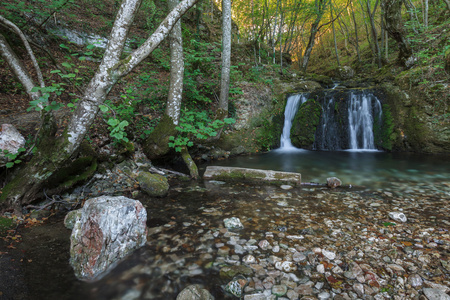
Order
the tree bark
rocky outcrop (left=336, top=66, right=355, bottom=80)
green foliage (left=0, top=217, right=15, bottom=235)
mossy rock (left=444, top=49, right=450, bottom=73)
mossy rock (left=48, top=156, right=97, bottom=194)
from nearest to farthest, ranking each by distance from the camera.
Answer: green foliage (left=0, top=217, right=15, bottom=235), mossy rock (left=48, top=156, right=97, bottom=194), the tree bark, mossy rock (left=444, top=49, right=450, bottom=73), rocky outcrop (left=336, top=66, right=355, bottom=80)

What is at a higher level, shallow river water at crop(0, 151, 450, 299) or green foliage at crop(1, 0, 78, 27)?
green foliage at crop(1, 0, 78, 27)

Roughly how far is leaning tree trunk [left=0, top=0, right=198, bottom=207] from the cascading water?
7.76 m

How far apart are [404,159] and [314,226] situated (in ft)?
21.8

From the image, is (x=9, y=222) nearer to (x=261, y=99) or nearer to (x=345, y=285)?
(x=345, y=285)

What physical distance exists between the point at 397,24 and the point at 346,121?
19.1ft

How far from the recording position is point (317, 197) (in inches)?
153

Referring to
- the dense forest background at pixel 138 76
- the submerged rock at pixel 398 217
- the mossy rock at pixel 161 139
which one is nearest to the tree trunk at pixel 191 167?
the dense forest background at pixel 138 76

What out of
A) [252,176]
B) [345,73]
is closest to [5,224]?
[252,176]

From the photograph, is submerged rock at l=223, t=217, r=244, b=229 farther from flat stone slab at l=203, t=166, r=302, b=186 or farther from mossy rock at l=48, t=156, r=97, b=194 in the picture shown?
mossy rock at l=48, t=156, r=97, b=194

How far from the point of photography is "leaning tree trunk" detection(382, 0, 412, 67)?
1010 cm

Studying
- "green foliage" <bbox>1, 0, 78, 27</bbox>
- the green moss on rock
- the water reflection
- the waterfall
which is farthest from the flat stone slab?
the green moss on rock

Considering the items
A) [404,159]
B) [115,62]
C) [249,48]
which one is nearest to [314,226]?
[115,62]

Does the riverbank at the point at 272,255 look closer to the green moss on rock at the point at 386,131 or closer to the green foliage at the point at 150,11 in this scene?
the green moss on rock at the point at 386,131

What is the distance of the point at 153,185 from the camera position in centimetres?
403
